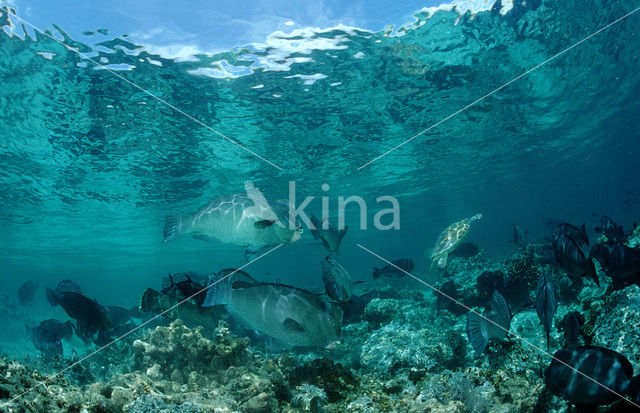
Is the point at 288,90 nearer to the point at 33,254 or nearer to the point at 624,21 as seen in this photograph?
the point at 624,21

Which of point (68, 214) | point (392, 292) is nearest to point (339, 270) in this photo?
point (392, 292)

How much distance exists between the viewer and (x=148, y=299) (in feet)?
16.6

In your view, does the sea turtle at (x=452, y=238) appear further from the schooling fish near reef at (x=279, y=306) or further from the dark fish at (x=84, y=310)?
the dark fish at (x=84, y=310)

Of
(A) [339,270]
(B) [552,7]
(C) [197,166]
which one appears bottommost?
(A) [339,270]

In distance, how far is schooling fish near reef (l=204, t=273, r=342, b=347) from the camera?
3188 mm

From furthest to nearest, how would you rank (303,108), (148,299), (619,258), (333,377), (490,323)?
(303,108) → (148,299) → (333,377) → (619,258) → (490,323)

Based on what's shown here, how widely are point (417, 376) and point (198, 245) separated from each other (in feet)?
152

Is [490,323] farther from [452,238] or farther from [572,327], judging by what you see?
[452,238]

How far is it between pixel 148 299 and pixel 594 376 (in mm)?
5475

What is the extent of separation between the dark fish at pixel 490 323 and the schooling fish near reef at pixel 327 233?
2.59m

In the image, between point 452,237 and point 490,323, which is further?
point 452,237

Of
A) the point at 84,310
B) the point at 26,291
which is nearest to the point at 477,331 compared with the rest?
the point at 84,310

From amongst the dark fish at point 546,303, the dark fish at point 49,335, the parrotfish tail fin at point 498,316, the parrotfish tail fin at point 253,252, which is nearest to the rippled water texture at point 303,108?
the dark fish at point 49,335

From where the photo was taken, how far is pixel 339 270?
433 cm
